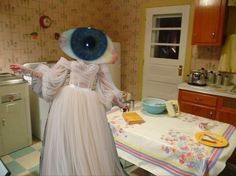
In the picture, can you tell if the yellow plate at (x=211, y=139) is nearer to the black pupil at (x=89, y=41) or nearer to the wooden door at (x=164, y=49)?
the black pupil at (x=89, y=41)

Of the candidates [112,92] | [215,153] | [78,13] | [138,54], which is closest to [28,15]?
[78,13]

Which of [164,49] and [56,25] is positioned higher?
[56,25]

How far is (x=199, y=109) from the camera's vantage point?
272 centimetres

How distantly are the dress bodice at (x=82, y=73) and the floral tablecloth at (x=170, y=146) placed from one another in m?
0.50

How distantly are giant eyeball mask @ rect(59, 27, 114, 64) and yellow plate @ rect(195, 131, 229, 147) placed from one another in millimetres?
805

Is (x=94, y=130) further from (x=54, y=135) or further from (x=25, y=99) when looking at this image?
(x=25, y=99)

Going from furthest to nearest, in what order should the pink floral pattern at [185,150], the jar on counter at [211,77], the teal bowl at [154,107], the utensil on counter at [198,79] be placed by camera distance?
the jar on counter at [211,77]
the utensil on counter at [198,79]
the teal bowl at [154,107]
the pink floral pattern at [185,150]

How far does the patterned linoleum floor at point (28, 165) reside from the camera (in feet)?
7.03

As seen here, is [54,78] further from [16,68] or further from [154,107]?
[154,107]

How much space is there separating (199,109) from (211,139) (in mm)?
1380

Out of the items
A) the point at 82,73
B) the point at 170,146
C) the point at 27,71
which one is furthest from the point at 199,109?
the point at 27,71

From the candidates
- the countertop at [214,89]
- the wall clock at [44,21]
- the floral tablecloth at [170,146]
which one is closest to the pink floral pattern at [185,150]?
the floral tablecloth at [170,146]

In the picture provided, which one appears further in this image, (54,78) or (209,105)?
(209,105)

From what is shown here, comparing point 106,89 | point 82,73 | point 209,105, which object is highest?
point 82,73
